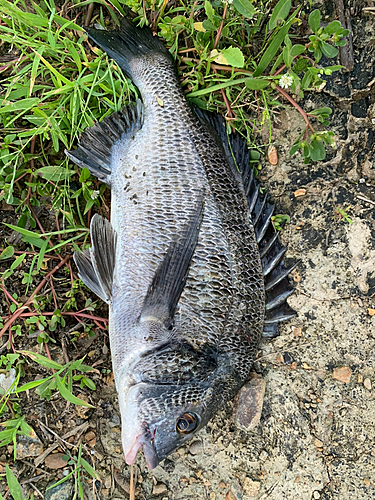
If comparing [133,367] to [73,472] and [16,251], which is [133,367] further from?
[16,251]

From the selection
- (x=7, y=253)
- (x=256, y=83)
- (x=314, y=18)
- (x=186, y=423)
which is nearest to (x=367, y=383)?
(x=186, y=423)

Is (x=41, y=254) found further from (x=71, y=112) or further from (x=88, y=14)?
(x=88, y=14)

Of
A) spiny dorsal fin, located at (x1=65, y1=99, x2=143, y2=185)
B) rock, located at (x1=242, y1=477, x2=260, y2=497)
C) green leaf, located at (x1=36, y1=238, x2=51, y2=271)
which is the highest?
spiny dorsal fin, located at (x1=65, y1=99, x2=143, y2=185)

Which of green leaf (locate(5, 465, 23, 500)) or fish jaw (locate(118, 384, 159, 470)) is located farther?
Result: green leaf (locate(5, 465, 23, 500))

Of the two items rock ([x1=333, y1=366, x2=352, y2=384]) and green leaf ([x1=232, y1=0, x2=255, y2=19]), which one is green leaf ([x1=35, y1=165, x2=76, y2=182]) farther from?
rock ([x1=333, y1=366, x2=352, y2=384])

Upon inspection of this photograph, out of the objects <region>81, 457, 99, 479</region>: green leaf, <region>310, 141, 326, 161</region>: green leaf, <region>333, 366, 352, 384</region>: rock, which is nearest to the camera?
<region>310, 141, 326, 161</region>: green leaf

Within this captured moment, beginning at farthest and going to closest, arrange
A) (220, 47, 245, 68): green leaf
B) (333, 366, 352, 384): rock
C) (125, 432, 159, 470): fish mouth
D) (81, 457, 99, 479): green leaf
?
(333, 366, 352, 384): rock
(81, 457, 99, 479): green leaf
(220, 47, 245, 68): green leaf
(125, 432, 159, 470): fish mouth

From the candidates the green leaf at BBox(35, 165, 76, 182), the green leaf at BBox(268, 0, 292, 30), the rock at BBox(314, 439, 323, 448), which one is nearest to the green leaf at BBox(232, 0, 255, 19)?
the green leaf at BBox(268, 0, 292, 30)

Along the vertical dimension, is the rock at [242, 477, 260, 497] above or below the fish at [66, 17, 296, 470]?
below
